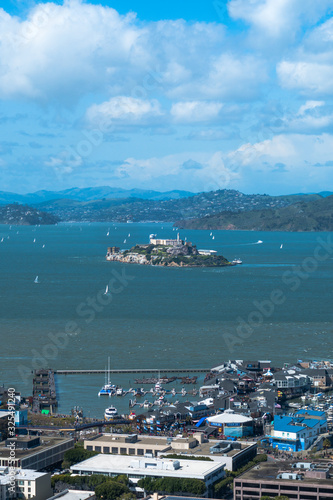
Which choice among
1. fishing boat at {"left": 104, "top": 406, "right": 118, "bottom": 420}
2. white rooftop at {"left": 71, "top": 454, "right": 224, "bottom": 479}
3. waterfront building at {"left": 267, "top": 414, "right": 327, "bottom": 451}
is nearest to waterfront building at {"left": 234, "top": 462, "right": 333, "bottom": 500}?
white rooftop at {"left": 71, "top": 454, "right": 224, "bottom": 479}

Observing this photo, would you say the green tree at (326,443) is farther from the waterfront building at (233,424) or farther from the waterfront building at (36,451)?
the waterfront building at (36,451)

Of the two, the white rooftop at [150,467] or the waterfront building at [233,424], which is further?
the waterfront building at [233,424]

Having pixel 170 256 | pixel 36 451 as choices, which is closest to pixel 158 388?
pixel 36 451

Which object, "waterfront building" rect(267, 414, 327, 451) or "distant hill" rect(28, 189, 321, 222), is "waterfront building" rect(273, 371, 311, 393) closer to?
"waterfront building" rect(267, 414, 327, 451)

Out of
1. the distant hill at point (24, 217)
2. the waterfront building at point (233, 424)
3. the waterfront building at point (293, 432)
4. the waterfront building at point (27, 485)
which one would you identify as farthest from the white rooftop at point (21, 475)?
the distant hill at point (24, 217)

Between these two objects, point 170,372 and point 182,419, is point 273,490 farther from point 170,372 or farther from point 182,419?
point 170,372

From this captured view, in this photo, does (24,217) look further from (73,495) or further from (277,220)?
(73,495)
